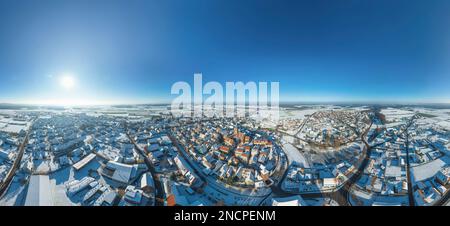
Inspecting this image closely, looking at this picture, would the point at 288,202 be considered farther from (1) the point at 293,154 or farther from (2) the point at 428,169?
(2) the point at 428,169

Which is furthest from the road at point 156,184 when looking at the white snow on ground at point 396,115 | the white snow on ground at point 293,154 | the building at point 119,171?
the white snow on ground at point 396,115

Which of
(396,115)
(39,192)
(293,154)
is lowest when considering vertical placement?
(39,192)

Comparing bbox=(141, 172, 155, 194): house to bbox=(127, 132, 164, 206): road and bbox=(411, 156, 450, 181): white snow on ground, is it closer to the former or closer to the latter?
bbox=(127, 132, 164, 206): road

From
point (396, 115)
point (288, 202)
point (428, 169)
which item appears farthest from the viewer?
point (396, 115)

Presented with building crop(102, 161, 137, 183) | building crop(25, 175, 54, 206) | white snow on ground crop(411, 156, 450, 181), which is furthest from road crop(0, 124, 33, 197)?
white snow on ground crop(411, 156, 450, 181)

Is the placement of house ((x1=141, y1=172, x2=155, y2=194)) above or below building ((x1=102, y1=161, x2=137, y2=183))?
below

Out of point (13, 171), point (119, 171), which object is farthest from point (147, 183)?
point (13, 171)

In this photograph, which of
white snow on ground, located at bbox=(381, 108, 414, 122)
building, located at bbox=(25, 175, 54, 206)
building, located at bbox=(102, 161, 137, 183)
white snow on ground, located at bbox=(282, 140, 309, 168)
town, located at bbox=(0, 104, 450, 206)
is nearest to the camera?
building, located at bbox=(25, 175, 54, 206)

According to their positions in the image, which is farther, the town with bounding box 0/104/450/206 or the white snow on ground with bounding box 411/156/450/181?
the white snow on ground with bounding box 411/156/450/181

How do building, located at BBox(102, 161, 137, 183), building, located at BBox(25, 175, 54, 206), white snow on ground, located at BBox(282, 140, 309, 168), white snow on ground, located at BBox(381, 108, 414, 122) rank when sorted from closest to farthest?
building, located at BBox(25, 175, 54, 206), building, located at BBox(102, 161, 137, 183), white snow on ground, located at BBox(282, 140, 309, 168), white snow on ground, located at BBox(381, 108, 414, 122)

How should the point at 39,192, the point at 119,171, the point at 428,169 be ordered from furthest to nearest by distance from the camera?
the point at 428,169
the point at 119,171
the point at 39,192
